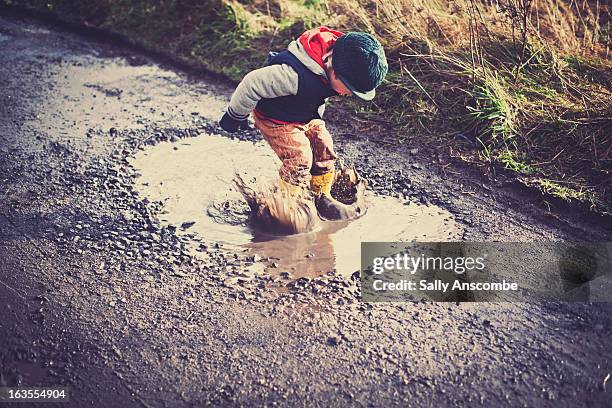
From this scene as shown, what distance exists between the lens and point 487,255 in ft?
12.5

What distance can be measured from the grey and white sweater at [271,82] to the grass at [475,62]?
5.31 ft

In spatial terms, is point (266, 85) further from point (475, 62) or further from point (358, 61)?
point (475, 62)

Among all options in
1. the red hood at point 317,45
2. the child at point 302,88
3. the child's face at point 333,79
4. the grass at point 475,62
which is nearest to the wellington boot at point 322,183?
the child at point 302,88

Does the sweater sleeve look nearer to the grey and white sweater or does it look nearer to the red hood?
the grey and white sweater

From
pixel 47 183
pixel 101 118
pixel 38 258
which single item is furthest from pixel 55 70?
pixel 38 258

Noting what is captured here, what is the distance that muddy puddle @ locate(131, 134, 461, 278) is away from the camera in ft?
12.5

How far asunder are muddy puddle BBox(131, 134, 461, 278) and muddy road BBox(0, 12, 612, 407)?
0.01 meters

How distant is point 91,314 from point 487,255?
2.12m

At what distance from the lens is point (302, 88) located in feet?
11.8

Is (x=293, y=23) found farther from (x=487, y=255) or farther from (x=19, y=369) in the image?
(x=19, y=369)

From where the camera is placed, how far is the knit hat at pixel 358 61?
3391mm

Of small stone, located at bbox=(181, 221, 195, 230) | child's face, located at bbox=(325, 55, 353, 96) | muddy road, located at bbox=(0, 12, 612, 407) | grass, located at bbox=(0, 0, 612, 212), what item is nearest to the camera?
muddy road, located at bbox=(0, 12, 612, 407)

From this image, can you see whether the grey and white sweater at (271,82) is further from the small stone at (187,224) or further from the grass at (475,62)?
the grass at (475,62)

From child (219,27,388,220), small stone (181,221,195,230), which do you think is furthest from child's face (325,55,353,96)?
small stone (181,221,195,230)
